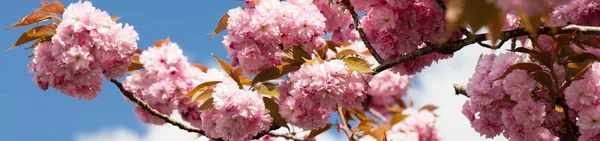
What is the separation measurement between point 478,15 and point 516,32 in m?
1.57

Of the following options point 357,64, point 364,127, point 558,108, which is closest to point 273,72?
point 357,64

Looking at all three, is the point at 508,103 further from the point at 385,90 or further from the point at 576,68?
the point at 385,90

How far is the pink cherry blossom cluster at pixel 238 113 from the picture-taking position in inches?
83.8

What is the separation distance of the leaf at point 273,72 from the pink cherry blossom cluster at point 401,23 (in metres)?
0.31

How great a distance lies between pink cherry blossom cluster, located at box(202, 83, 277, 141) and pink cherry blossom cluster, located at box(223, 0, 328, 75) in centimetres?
12

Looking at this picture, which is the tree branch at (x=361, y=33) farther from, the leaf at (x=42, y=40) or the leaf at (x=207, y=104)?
the leaf at (x=42, y=40)

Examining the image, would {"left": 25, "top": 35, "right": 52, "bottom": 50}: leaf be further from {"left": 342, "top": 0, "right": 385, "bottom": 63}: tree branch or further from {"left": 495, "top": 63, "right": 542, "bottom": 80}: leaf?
{"left": 495, "top": 63, "right": 542, "bottom": 80}: leaf

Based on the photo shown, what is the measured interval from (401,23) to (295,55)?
38 cm

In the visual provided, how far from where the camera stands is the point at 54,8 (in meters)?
2.40

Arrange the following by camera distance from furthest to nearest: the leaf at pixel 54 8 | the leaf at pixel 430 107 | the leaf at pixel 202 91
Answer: the leaf at pixel 430 107, the leaf at pixel 54 8, the leaf at pixel 202 91

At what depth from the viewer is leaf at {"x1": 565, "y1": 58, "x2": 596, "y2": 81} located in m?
2.04

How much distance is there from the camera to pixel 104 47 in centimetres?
230

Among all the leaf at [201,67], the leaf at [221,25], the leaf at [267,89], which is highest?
the leaf at [201,67]

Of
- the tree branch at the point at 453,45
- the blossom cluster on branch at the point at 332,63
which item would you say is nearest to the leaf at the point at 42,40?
the blossom cluster on branch at the point at 332,63
